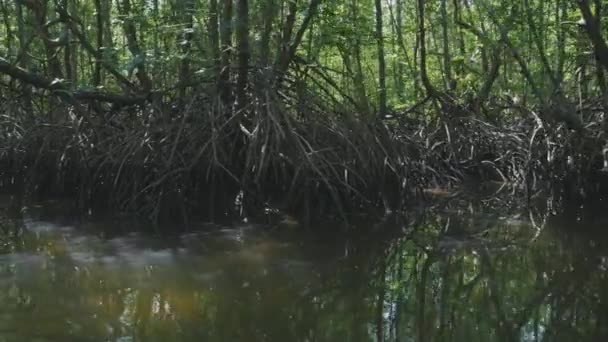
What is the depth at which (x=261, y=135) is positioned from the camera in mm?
5629

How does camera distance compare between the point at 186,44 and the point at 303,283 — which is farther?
the point at 186,44

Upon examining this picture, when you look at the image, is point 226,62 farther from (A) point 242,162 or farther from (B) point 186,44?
(A) point 242,162

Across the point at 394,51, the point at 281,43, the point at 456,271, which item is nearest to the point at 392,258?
the point at 456,271

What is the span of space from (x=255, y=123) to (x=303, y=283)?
6.91 feet

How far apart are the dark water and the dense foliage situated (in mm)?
526

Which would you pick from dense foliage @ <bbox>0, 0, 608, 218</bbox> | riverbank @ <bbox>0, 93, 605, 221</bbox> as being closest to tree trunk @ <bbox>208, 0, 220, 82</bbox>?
dense foliage @ <bbox>0, 0, 608, 218</bbox>

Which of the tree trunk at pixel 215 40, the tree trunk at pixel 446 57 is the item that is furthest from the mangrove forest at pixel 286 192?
the tree trunk at pixel 446 57

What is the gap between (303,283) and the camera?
12.6 feet

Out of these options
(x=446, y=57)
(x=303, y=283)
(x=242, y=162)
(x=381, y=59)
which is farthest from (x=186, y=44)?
(x=446, y=57)

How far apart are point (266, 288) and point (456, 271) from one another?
112 cm

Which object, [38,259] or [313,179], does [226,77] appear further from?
[38,259]

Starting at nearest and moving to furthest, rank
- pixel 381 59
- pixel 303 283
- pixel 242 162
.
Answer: pixel 303 283, pixel 242 162, pixel 381 59

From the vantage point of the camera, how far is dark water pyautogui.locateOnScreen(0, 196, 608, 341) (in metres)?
3.13

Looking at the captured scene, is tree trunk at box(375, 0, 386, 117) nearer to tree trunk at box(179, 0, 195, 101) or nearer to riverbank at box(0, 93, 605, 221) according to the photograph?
riverbank at box(0, 93, 605, 221)
